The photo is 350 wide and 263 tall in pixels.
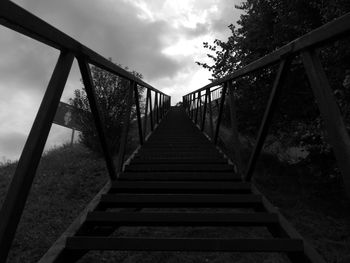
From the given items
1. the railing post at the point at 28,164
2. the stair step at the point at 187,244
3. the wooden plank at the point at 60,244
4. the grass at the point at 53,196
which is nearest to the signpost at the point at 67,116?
the grass at the point at 53,196

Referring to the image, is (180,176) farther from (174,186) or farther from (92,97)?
(92,97)

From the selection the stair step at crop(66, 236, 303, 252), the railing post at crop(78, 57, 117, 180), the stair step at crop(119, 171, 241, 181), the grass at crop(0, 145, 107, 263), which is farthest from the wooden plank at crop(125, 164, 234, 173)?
the grass at crop(0, 145, 107, 263)

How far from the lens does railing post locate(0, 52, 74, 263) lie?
156 cm

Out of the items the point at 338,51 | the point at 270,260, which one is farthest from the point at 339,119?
the point at 338,51

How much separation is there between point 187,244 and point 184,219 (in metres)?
0.48

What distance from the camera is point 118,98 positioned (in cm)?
1030

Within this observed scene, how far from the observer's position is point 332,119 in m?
1.81

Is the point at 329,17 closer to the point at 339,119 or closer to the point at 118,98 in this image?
the point at 339,119

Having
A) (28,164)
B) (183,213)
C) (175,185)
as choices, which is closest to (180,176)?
(175,185)

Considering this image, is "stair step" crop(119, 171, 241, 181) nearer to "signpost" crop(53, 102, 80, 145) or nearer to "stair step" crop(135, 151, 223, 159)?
"stair step" crop(135, 151, 223, 159)

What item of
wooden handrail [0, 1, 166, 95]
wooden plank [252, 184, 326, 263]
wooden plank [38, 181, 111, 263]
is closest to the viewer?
wooden handrail [0, 1, 166, 95]

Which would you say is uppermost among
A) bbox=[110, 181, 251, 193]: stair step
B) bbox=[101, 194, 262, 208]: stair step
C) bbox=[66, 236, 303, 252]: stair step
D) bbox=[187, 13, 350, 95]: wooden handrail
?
bbox=[187, 13, 350, 95]: wooden handrail

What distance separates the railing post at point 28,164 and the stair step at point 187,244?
0.69 metres

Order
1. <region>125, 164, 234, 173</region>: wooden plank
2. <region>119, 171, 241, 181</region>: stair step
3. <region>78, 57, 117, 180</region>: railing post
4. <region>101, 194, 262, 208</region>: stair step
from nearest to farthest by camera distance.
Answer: <region>78, 57, 117, 180</region>: railing post
<region>101, 194, 262, 208</region>: stair step
<region>119, 171, 241, 181</region>: stair step
<region>125, 164, 234, 173</region>: wooden plank
